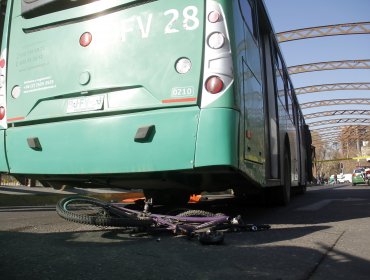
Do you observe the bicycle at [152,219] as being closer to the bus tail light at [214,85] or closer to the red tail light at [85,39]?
the bus tail light at [214,85]

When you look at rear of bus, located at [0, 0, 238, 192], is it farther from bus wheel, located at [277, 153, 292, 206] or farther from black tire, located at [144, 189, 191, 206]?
bus wheel, located at [277, 153, 292, 206]

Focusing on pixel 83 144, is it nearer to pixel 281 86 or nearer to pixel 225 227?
pixel 225 227

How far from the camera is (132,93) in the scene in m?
4.02

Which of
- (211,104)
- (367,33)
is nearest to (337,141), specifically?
(367,33)

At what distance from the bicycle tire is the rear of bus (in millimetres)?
297

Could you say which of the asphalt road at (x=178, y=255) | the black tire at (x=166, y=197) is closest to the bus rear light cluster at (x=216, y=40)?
the asphalt road at (x=178, y=255)

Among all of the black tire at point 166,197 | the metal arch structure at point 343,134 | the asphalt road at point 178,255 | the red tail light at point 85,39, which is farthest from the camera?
the metal arch structure at point 343,134

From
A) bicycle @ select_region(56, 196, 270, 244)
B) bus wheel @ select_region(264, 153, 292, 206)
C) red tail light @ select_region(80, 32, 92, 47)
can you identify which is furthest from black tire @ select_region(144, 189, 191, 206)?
red tail light @ select_region(80, 32, 92, 47)

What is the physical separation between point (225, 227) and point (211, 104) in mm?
1280

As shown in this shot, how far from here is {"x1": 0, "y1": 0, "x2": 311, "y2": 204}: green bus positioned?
3.75 meters

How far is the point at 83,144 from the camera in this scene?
4.15 m

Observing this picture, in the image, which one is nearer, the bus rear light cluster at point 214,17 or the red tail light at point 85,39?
the bus rear light cluster at point 214,17

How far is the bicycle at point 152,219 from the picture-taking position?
11.9ft

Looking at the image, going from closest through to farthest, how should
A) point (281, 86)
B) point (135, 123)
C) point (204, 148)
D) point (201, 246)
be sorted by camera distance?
point (201, 246), point (204, 148), point (135, 123), point (281, 86)
